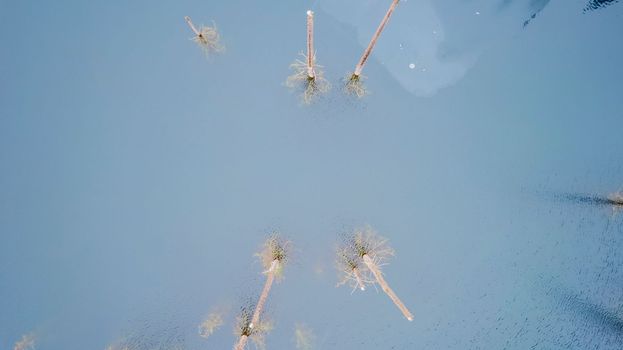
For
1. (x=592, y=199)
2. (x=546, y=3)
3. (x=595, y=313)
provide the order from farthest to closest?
(x=546, y=3), (x=595, y=313), (x=592, y=199)

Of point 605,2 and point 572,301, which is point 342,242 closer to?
point 572,301

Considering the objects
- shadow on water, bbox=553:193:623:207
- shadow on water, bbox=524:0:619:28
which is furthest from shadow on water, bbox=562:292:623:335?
shadow on water, bbox=524:0:619:28

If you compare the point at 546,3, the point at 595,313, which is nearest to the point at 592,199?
the point at 595,313

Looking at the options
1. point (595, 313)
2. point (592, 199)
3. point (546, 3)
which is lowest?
point (595, 313)

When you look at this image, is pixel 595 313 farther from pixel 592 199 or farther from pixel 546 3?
pixel 546 3

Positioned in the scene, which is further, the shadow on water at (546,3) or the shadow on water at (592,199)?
the shadow on water at (546,3)

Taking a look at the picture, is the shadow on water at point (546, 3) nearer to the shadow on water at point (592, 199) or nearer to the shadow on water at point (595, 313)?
the shadow on water at point (592, 199)

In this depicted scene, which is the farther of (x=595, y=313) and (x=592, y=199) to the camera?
(x=595, y=313)

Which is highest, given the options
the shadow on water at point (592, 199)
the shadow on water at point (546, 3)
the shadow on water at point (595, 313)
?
the shadow on water at point (546, 3)

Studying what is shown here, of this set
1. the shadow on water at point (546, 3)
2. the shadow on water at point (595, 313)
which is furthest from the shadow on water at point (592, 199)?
the shadow on water at point (546, 3)

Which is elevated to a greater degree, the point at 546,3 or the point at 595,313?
the point at 546,3

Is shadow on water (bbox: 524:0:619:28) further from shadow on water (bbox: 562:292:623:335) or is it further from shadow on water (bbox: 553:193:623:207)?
shadow on water (bbox: 562:292:623:335)
